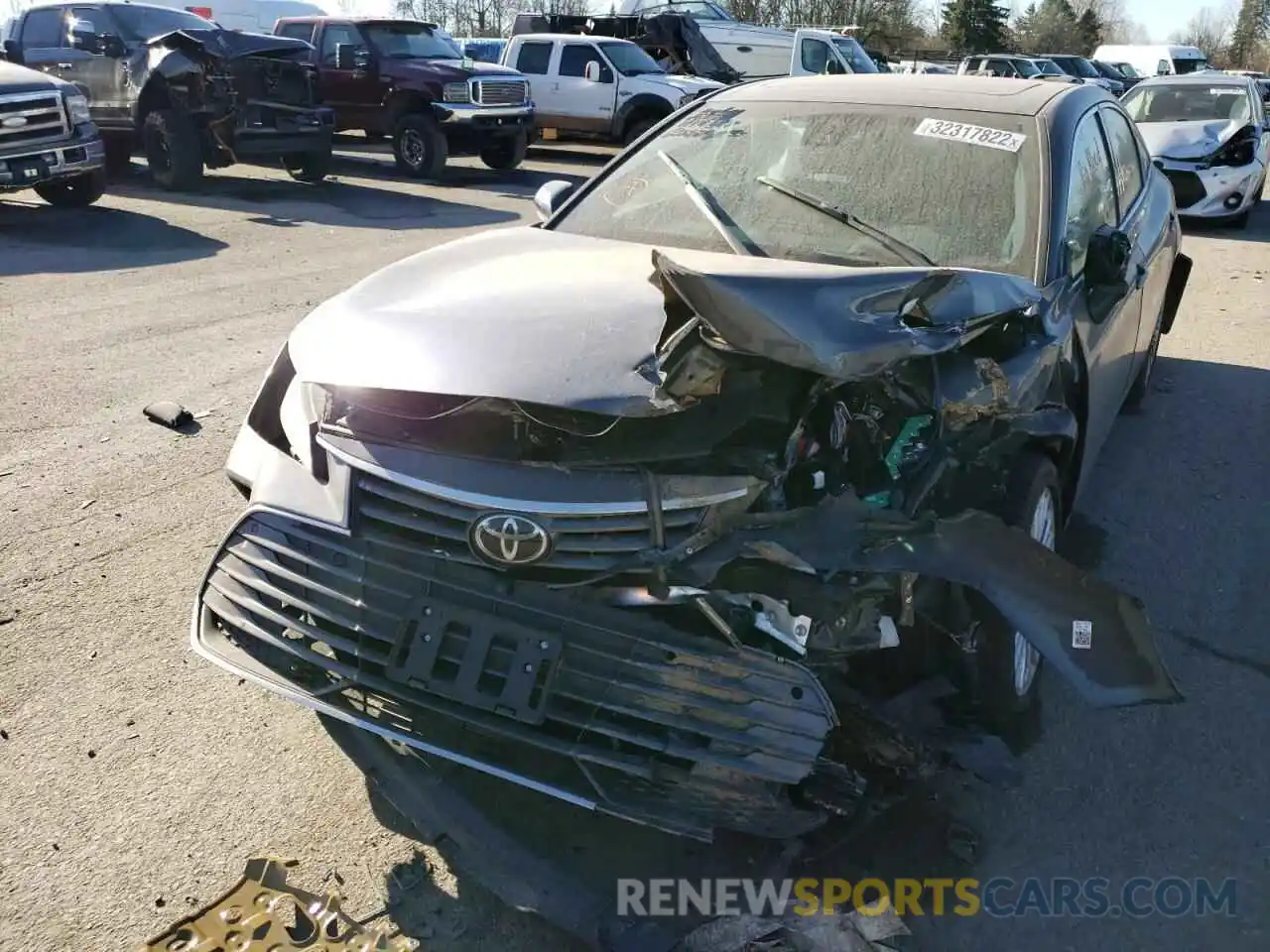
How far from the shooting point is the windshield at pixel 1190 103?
509 inches

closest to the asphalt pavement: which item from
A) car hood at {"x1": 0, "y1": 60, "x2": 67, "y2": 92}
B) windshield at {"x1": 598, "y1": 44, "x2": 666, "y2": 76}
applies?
car hood at {"x1": 0, "y1": 60, "x2": 67, "y2": 92}

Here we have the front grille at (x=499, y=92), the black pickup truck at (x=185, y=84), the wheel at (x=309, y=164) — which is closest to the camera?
the black pickup truck at (x=185, y=84)

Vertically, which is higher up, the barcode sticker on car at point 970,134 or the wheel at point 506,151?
the barcode sticker on car at point 970,134

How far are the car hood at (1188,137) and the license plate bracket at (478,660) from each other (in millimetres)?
11813

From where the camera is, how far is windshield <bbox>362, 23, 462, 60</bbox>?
15.8 m

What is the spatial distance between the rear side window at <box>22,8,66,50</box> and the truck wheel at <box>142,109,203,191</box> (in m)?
2.13

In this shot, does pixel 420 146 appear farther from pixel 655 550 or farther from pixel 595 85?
pixel 655 550

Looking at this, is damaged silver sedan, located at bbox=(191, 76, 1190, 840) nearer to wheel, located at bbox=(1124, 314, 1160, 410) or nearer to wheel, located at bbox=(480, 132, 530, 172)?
wheel, located at bbox=(1124, 314, 1160, 410)

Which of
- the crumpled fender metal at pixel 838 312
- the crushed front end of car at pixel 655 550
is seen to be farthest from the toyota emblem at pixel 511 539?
the crumpled fender metal at pixel 838 312

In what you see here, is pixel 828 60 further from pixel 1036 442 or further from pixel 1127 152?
pixel 1036 442

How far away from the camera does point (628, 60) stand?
18.4m

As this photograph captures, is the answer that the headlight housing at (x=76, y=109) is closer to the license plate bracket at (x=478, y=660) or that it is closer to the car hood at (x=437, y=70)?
the car hood at (x=437, y=70)

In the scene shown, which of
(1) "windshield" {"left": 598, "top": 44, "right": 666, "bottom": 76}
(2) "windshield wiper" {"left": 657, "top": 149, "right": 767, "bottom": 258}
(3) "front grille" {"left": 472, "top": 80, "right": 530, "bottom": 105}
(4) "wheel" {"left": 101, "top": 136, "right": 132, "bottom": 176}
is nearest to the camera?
(2) "windshield wiper" {"left": 657, "top": 149, "right": 767, "bottom": 258}
